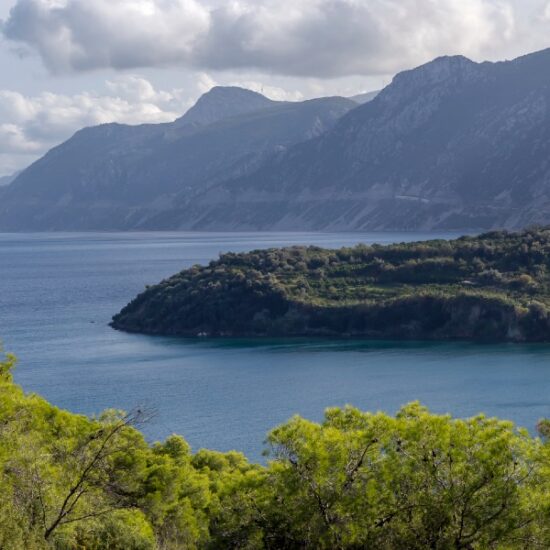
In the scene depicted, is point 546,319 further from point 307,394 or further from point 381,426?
point 381,426

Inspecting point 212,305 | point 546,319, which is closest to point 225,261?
point 212,305

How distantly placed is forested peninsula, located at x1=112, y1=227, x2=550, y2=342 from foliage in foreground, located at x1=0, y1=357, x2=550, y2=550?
86193 millimetres

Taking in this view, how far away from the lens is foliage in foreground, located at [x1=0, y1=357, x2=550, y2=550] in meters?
23.0

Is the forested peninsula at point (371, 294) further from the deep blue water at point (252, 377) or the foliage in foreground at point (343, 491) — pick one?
the foliage in foreground at point (343, 491)

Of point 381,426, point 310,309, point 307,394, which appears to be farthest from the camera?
point 310,309

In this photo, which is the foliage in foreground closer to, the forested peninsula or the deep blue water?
the deep blue water

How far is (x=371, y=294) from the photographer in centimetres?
12494

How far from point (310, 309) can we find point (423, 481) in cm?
9654

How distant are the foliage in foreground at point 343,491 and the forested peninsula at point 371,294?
8619 cm

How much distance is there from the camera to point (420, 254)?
5369 inches

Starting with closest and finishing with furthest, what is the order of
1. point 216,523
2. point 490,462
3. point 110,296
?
A: point 490,462, point 216,523, point 110,296

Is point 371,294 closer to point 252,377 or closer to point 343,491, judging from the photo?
point 252,377

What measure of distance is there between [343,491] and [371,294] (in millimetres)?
100408

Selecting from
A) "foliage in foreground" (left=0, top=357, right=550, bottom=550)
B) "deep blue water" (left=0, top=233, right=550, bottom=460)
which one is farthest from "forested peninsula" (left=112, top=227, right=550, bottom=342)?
"foliage in foreground" (left=0, top=357, right=550, bottom=550)
